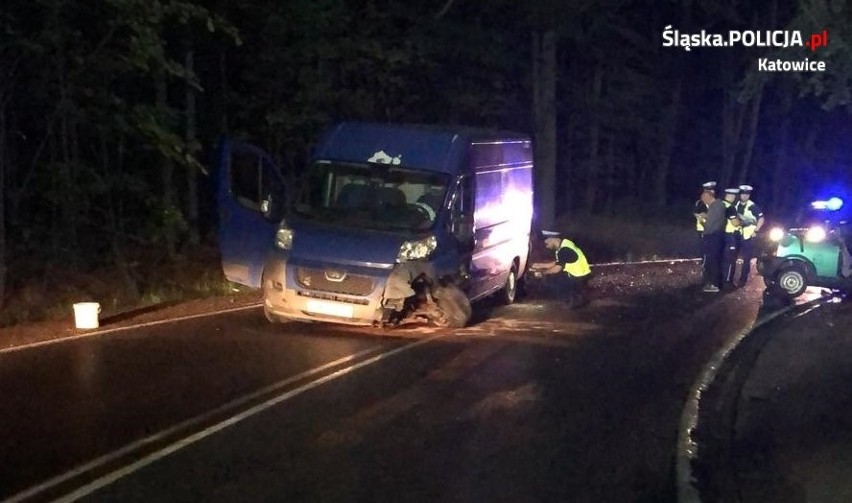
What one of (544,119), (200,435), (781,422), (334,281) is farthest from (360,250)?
(544,119)

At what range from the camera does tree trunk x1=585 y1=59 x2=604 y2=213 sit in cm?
4253

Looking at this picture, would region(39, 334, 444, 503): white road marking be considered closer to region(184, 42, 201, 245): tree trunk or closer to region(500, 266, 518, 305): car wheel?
region(500, 266, 518, 305): car wheel

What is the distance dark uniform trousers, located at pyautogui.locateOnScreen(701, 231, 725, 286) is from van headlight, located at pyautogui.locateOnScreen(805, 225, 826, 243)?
1345 millimetres

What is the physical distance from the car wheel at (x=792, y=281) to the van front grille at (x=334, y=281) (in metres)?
8.59

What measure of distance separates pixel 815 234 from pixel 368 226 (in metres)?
8.45

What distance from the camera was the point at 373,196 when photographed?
14633 millimetres

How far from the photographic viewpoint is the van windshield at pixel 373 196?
47.1ft

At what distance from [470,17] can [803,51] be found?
51.7 feet

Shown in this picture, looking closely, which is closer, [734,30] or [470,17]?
[470,17]

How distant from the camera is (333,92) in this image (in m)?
24.3

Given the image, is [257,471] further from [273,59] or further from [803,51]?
[273,59]

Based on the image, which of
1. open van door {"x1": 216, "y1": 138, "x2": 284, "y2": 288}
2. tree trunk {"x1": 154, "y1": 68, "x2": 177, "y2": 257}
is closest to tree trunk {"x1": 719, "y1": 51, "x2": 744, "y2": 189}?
tree trunk {"x1": 154, "y1": 68, "x2": 177, "y2": 257}

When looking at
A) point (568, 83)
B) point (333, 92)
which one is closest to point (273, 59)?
point (333, 92)

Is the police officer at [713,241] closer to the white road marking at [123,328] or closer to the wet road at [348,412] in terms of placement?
the wet road at [348,412]
